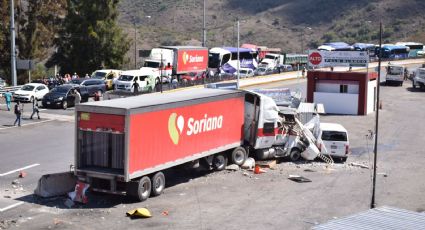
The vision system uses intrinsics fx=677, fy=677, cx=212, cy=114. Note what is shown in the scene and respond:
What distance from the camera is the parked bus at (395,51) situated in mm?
100438

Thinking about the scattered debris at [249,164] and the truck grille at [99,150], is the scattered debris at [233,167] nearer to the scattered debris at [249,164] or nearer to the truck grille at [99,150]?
the scattered debris at [249,164]

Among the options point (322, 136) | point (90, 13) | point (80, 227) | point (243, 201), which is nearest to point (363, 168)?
point (322, 136)

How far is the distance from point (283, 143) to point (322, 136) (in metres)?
2.26

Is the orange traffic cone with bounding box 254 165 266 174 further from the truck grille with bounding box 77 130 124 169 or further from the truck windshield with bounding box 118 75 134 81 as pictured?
the truck windshield with bounding box 118 75 134 81

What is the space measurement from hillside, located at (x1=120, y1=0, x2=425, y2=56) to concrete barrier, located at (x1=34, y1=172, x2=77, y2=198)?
103630mm

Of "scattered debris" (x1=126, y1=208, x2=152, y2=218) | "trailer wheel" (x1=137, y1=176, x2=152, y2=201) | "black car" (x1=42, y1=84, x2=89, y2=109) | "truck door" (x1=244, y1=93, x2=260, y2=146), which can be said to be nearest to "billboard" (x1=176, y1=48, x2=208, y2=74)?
"black car" (x1=42, y1=84, x2=89, y2=109)

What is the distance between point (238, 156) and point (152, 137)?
254 inches

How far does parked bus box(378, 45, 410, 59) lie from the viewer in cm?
10044

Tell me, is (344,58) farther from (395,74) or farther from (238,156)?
(238,156)

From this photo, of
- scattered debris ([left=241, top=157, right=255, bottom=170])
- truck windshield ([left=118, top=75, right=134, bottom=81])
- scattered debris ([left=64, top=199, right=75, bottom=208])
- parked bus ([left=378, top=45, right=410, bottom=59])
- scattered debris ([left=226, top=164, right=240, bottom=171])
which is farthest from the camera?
parked bus ([left=378, top=45, right=410, bottom=59])

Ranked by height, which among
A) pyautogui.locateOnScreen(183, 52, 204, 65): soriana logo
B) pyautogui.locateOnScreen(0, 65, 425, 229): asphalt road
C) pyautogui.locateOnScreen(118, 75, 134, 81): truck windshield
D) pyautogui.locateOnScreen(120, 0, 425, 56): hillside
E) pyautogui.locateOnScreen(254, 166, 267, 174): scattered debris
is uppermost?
pyautogui.locateOnScreen(120, 0, 425, 56): hillside

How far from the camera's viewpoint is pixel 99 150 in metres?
22.4

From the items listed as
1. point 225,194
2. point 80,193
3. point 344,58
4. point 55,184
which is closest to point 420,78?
point 344,58

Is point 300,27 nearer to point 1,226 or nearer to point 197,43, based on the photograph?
point 197,43
